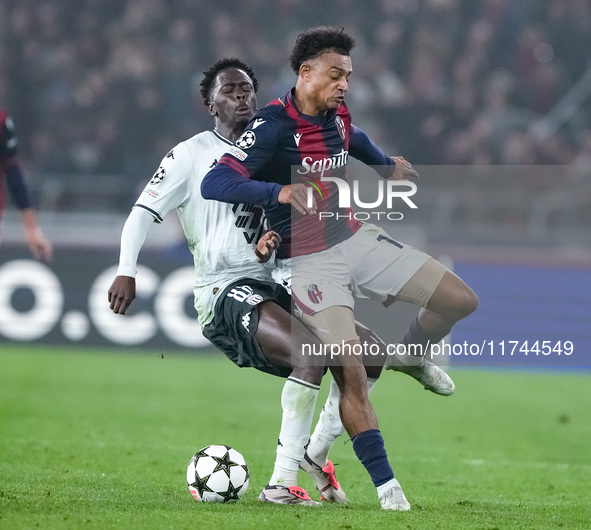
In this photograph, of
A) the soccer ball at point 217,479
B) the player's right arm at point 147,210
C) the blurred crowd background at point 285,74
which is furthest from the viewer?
the blurred crowd background at point 285,74

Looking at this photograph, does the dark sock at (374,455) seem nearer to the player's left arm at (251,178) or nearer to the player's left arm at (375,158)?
the player's left arm at (251,178)

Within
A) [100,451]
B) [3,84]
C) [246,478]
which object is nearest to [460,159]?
[3,84]

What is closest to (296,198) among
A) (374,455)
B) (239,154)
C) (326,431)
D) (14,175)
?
(239,154)

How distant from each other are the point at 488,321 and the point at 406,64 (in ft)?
14.9

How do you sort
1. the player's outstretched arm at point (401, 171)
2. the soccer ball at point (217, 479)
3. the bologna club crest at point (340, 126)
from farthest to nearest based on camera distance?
the player's outstretched arm at point (401, 171)
the bologna club crest at point (340, 126)
the soccer ball at point (217, 479)

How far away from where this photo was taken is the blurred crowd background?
521 inches

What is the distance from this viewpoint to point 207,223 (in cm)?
532

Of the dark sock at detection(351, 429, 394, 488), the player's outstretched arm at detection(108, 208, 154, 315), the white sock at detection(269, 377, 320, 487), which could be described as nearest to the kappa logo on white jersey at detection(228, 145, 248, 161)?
the player's outstretched arm at detection(108, 208, 154, 315)

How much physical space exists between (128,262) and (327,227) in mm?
984

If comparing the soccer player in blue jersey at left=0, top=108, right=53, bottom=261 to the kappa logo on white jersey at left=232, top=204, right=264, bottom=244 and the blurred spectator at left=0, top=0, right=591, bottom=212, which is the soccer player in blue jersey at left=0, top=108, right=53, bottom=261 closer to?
the kappa logo on white jersey at left=232, top=204, right=264, bottom=244

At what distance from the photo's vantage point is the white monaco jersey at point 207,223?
205 inches

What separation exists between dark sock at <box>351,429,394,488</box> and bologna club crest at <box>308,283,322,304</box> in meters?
0.68

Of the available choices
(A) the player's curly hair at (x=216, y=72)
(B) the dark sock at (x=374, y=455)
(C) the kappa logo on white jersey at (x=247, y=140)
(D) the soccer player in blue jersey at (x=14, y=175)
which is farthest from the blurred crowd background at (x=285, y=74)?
(B) the dark sock at (x=374, y=455)

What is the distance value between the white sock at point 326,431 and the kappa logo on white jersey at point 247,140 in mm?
1257
